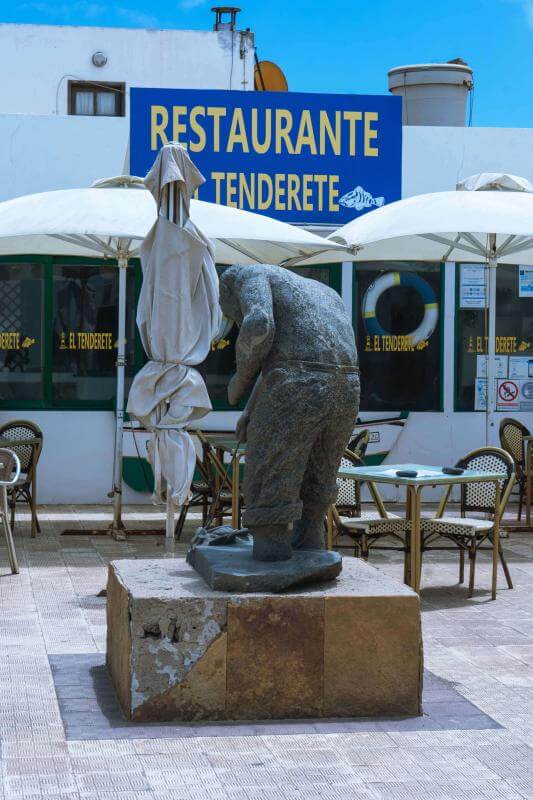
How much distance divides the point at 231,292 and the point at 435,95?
1088 cm

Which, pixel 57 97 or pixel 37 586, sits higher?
pixel 57 97

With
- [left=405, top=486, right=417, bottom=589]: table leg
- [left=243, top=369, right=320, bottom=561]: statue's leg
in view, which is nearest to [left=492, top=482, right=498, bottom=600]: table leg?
[left=405, top=486, right=417, bottom=589]: table leg

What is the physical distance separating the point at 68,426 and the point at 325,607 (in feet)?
25.7

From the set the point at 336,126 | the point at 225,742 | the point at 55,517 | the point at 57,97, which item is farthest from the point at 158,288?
the point at 57,97

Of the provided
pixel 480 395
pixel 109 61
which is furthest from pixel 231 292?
pixel 109 61

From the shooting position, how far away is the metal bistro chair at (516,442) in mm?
11703

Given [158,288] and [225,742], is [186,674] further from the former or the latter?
[158,288]

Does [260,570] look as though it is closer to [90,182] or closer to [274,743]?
[274,743]

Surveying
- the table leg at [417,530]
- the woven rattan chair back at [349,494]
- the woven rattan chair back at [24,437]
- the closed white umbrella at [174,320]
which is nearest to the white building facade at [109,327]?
the woven rattan chair back at [24,437]

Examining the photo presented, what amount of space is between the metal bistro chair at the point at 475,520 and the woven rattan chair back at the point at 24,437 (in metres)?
3.39

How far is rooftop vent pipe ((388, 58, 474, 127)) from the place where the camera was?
16047 millimetres

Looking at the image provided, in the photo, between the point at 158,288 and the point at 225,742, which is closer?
the point at 225,742

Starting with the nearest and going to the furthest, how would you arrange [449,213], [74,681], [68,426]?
[74,681] → [449,213] → [68,426]

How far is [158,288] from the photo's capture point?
774cm
